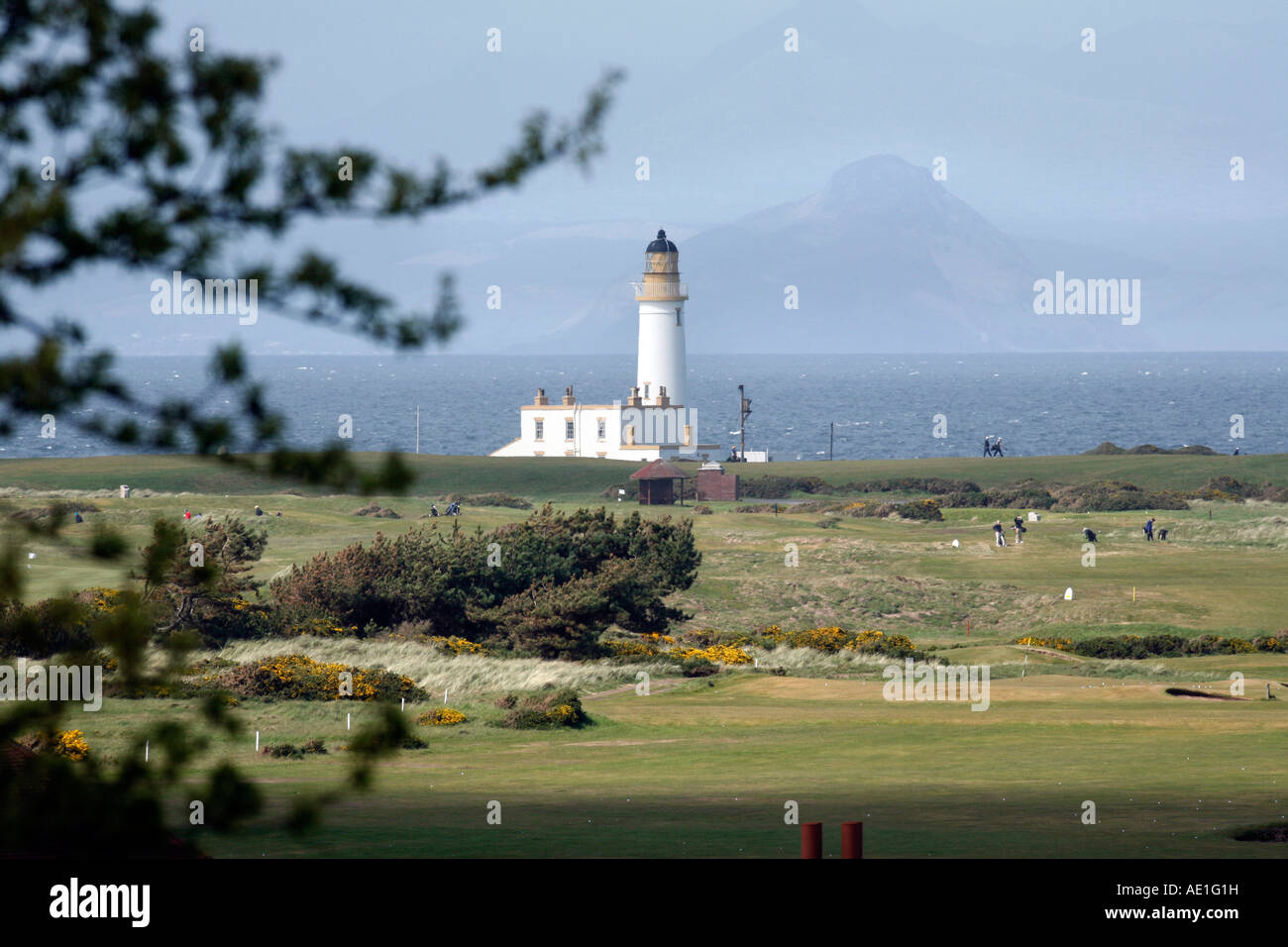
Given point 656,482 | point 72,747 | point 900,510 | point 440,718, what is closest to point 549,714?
point 440,718

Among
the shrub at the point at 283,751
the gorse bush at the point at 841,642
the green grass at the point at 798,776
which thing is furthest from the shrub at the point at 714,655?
the shrub at the point at 283,751

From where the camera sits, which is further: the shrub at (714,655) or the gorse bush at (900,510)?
the gorse bush at (900,510)

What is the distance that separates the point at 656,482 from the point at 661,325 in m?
20.0

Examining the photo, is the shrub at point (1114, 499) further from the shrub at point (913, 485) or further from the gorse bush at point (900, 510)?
the gorse bush at point (900, 510)

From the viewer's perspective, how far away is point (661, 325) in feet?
289

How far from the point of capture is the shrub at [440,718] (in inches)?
1005

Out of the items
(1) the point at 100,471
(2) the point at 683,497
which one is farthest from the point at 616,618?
(1) the point at 100,471

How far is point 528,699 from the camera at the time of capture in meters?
27.8

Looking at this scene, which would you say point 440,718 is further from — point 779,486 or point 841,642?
point 779,486

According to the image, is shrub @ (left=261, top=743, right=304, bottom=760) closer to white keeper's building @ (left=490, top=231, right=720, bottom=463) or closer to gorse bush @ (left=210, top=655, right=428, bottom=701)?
gorse bush @ (left=210, top=655, right=428, bottom=701)

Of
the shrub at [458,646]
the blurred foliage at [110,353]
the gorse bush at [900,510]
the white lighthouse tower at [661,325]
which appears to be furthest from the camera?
the white lighthouse tower at [661,325]

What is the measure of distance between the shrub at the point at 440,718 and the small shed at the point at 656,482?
43.7 m

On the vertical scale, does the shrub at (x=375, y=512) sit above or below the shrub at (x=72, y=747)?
above

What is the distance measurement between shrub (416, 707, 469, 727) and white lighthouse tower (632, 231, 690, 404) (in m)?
62.1
